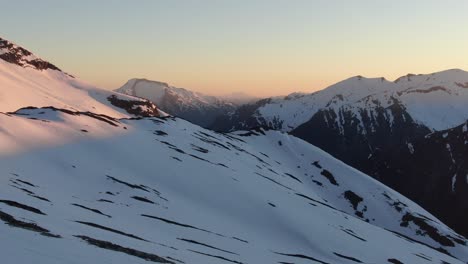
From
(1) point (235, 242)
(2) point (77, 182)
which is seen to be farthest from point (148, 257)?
(2) point (77, 182)

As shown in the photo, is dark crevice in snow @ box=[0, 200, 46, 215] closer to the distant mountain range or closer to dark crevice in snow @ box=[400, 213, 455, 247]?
the distant mountain range

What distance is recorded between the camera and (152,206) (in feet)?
185

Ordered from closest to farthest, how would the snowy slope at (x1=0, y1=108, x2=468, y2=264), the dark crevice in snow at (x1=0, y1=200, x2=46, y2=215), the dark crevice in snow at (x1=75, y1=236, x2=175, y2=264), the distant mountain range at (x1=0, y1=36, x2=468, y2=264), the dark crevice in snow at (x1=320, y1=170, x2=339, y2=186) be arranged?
the dark crevice in snow at (x1=75, y1=236, x2=175, y2=264) → the snowy slope at (x1=0, y1=108, x2=468, y2=264) → the distant mountain range at (x1=0, y1=36, x2=468, y2=264) → the dark crevice in snow at (x1=0, y1=200, x2=46, y2=215) → the dark crevice in snow at (x1=320, y1=170, x2=339, y2=186)

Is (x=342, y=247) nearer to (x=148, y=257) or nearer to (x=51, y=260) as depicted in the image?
(x=148, y=257)

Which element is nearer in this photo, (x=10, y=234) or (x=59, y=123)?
(x=10, y=234)

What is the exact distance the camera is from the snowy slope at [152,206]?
30906 millimetres

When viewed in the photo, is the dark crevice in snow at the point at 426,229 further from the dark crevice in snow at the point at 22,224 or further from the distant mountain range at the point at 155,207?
the dark crevice in snow at the point at 22,224

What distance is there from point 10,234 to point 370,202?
414 feet

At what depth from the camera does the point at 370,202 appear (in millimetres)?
139250

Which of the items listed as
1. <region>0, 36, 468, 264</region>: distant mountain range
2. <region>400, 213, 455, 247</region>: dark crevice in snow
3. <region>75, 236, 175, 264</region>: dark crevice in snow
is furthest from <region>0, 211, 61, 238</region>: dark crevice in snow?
<region>400, 213, 455, 247</region>: dark crevice in snow

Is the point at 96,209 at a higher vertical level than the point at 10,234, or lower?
lower

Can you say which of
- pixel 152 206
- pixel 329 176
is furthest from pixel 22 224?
pixel 329 176

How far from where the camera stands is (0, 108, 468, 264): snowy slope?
3091 centimetres

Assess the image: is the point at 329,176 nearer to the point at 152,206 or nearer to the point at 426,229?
the point at 426,229
